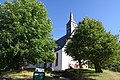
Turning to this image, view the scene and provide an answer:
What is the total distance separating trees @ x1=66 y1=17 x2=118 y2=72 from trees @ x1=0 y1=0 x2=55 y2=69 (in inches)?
164

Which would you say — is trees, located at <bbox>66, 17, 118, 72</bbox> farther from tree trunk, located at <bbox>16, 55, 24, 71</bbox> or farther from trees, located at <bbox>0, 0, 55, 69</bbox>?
tree trunk, located at <bbox>16, 55, 24, 71</bbox>

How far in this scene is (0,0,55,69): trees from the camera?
30984mm

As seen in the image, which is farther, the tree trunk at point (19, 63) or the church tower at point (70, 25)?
the church tower at point (70, 25)

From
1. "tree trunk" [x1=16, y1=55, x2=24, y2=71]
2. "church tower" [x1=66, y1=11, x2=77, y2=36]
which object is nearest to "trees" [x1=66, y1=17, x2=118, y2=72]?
"tree trunk" [x1=16, y1=55, x2=24, y2=71]

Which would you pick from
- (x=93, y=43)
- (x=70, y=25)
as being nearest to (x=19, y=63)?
(x=93, y=43)

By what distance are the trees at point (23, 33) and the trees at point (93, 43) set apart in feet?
13.7

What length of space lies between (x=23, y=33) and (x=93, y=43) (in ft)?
33.9

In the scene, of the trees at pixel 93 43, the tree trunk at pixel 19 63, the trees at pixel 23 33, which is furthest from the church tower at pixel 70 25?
the tree trunk at pixel 19 63

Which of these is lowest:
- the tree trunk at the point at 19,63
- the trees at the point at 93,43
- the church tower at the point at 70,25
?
the tree trunk at the point at 19,63

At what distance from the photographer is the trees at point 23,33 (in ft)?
102

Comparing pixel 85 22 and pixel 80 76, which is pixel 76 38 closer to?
pixel 85 22

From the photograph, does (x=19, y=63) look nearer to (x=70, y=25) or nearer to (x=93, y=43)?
(x=93, y=43)

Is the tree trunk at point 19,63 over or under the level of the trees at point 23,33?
under

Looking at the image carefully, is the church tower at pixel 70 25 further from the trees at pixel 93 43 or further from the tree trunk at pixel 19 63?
the tree trunk at pixel 19 63
